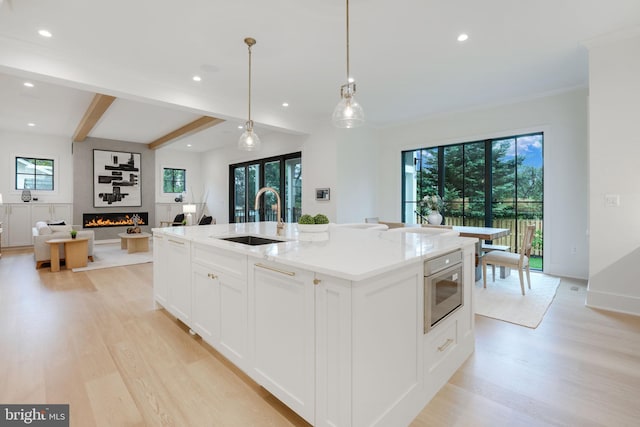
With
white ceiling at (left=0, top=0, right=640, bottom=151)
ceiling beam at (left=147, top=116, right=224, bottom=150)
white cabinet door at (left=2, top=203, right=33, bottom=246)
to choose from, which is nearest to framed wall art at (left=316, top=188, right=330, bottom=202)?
white ceiling at (left=0, top=0, right=640, bottom=151)

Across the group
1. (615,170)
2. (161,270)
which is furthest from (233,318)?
(615,170)

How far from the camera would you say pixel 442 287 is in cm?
179

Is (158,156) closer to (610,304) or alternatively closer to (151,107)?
(151,107)

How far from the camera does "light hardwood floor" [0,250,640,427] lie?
5.34 feet

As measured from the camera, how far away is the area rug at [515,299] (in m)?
3.01

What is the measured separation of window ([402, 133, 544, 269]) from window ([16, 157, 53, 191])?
9555mm

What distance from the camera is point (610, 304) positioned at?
3186mm

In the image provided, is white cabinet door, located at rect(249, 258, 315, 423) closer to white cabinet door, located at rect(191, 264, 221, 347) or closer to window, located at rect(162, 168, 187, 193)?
white cabinet door, located at rect(191, 264, 221, 347)

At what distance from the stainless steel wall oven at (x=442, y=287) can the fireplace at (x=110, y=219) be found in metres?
9.43

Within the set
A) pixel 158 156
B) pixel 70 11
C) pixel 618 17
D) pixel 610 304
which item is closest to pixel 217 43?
pixel 70 11

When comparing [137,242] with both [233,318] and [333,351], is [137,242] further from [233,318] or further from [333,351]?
[333,351]

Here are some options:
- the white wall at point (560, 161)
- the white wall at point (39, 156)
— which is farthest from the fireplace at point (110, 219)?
the white wall at point (560, 161)

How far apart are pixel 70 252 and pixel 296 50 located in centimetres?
515

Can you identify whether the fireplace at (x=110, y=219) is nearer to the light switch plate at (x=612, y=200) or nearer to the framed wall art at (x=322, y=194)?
the framed wall art at (x=322, y=194)
